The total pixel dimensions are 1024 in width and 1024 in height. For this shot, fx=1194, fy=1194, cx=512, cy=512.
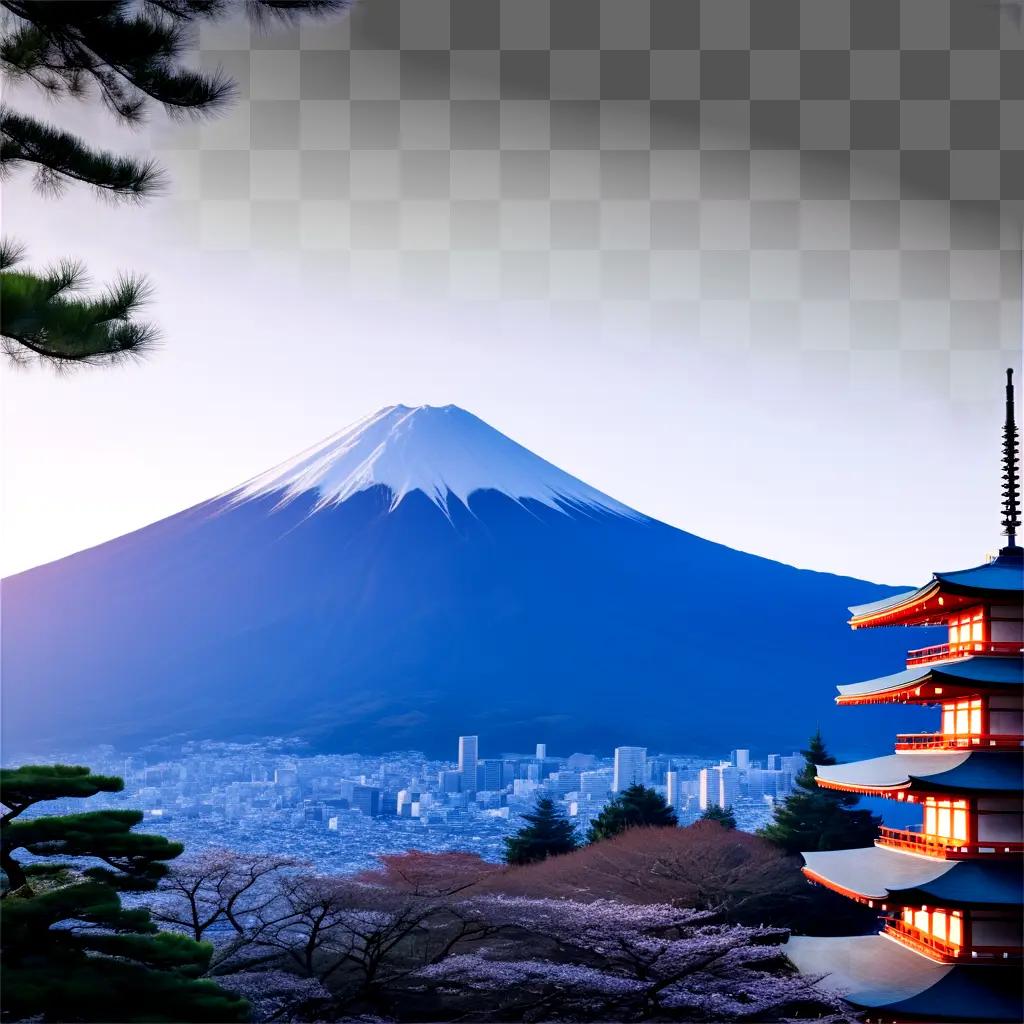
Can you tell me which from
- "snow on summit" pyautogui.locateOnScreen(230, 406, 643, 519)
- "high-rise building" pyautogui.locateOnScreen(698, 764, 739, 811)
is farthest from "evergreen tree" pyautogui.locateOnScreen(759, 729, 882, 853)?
"snow on summit" pyautogui.locateOnScreen(230, 406, 643, 519)

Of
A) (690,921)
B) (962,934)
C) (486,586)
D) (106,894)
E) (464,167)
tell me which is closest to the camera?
(106,894)

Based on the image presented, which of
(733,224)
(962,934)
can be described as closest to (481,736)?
(733,224)

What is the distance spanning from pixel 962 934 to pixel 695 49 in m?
3.82

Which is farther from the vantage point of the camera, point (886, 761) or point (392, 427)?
point (392, 427)

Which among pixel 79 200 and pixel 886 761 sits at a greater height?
pixel 79 200

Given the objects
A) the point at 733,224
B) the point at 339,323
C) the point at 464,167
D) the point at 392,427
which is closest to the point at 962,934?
the point at 733,224

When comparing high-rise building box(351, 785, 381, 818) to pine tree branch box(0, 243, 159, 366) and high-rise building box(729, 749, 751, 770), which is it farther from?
pine tree branch box(0, 243, 159, 366)

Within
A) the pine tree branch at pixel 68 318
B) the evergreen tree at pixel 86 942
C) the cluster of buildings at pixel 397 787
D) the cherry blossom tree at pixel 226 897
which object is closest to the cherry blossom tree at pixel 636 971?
the cherry blossom tree at pixel 226 897

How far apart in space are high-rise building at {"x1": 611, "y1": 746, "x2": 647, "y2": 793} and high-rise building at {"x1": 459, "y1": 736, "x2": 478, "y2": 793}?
173cm

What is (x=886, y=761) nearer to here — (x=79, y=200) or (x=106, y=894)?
(x=106, y=894)

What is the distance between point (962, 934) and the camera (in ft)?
16.0

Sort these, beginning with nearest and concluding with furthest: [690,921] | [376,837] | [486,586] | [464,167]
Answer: [464,167], [690,921], [376,837], [486,586]


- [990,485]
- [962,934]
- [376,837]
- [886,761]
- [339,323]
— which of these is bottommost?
[376,837]

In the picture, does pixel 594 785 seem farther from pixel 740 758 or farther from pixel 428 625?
pixel 428 625
